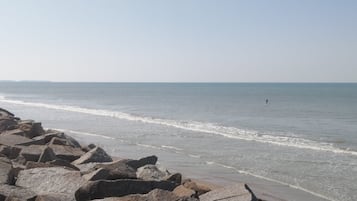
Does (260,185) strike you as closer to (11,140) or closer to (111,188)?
(111,188)

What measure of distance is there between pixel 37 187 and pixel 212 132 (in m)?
18.0

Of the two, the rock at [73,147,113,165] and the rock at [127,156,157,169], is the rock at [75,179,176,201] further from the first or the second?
the rock at [73,147,113,165]

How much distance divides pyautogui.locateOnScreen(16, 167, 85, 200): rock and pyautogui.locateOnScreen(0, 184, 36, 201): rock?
0.50 meters

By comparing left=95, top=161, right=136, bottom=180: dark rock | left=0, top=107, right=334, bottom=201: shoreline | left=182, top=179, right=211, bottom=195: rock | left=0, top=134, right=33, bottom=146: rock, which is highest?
left=95, top=161, right=136, bottom=180: dark rock

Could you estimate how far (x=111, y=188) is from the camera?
23.6 ft

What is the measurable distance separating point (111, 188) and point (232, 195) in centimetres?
189

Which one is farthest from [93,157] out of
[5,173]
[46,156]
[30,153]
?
[5,173]

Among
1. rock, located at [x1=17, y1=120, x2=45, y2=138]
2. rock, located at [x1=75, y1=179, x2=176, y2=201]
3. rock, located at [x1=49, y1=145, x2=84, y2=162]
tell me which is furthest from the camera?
rock, located at [x1=17, y1=120, x2=45, y2=138]

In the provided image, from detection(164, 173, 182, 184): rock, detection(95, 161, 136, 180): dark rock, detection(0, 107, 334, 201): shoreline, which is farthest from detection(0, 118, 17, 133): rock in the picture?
detection(164, 173, 182, 184): rock

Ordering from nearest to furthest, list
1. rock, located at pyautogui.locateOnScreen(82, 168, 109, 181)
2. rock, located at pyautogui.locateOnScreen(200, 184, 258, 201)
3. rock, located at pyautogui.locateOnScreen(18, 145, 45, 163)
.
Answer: rock, located at pyautogui.locateOnScreen(200, 184, 258, 201)
rock, located at pyautogui.locateOnScreen(82, 168, 109, 181)
rock, located at pyautogui.locateOnScreen(18, 145, 45, 163)

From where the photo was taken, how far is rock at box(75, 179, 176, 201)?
23.2 feet

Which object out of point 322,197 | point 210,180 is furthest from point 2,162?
point 322,197

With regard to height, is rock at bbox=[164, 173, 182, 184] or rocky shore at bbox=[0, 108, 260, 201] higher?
rocky shore at bbox=[0, 108, 260, 201]

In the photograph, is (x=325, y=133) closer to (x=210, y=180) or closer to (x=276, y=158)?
(x=276, y=158)
